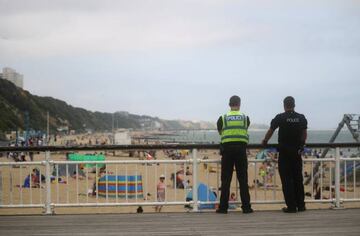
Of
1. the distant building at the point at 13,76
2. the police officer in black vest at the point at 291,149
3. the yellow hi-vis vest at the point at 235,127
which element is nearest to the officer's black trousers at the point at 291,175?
the police officer in black vest at the point at 291,149

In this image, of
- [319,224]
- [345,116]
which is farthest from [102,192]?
[345,116]

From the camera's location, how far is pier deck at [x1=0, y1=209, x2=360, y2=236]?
5.65 metres

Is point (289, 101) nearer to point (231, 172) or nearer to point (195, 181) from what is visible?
point (231, 172)

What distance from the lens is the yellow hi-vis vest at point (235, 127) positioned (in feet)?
22.8

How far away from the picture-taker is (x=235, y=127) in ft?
22.8

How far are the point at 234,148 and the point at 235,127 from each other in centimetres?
32

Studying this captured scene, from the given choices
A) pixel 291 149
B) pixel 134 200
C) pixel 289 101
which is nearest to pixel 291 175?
pixel 291 149

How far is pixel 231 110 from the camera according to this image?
23.2 feet

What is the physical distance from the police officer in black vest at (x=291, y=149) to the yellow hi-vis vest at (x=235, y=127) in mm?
383

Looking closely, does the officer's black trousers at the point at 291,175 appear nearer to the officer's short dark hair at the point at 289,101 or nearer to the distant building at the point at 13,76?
the officer's short dark hair at the point at 289,101

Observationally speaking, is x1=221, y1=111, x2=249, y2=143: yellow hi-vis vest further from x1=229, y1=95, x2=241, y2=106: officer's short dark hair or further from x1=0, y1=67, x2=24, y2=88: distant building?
x1=0, y1=67, x2=24, y2=88: distant building

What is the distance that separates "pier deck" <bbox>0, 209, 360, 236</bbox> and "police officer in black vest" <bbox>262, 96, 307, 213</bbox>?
284 millimetres

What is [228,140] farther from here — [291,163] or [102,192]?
[102,192]

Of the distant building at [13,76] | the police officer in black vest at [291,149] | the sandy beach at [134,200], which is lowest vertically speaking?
the sandy beach at [134,200]
